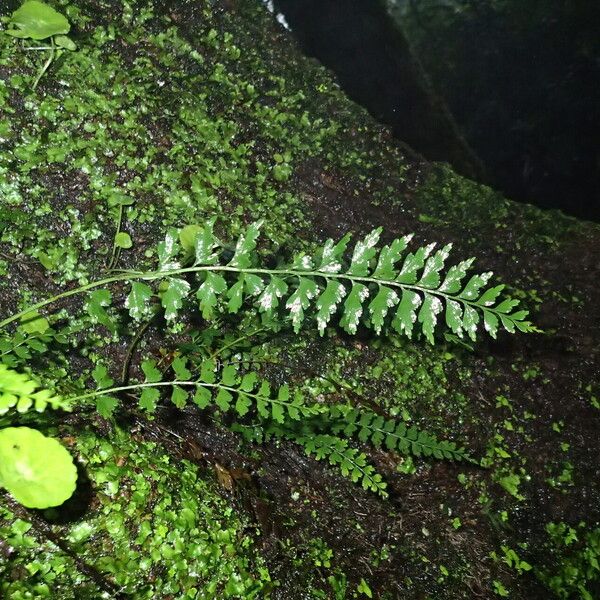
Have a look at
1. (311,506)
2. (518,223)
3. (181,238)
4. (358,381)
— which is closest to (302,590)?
(311,506)

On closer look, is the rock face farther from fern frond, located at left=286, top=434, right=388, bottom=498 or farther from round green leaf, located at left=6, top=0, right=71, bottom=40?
fern frond, located at left=286, top=434, right=388, bottom=498

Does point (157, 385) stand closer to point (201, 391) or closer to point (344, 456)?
point (201, 391)

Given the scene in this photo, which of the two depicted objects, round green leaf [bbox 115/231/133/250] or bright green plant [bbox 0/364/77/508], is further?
round green leaf [bbox 115/231/133/250]

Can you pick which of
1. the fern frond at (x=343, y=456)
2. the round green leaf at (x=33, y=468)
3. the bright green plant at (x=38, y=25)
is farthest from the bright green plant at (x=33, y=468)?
the bright green plant at (x=38, y=25)

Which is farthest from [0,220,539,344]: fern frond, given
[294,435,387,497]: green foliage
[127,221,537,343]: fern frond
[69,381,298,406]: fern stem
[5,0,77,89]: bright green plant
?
[5,0,77,89]: bright green plant

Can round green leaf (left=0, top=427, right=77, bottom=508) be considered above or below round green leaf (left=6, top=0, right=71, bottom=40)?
below

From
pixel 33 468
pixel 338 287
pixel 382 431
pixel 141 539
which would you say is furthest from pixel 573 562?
pixel 33 468

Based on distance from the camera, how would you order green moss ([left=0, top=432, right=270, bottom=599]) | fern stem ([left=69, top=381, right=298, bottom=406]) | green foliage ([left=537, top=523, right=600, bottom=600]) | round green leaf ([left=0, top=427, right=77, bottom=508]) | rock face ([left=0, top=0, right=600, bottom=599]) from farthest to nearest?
1. green foliage ([left=537, top=523, right=600, bottom=600])
2. rock face ([left=0, top=0, right=600, bottom=599])
3. fern stem ([left=69, top=381, right=298, bottom=406])
4. green moss ([left=0, top=432, right=270, bottom=599])
5. round green leaf ([left=0, top=427, right=77, bottom=508])
